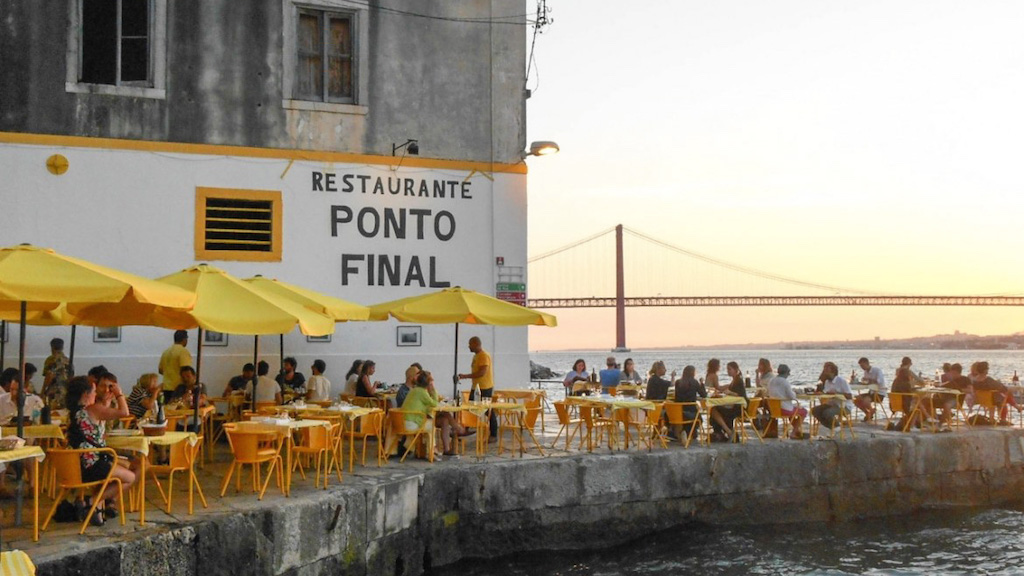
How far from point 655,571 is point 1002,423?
833cm

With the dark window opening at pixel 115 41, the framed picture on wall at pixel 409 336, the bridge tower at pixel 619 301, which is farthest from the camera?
the bridge tower at pixel 619 301

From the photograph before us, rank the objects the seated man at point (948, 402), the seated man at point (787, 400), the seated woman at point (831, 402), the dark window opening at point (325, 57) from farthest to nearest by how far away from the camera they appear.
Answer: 1. the dark window opening at point (325, 57)
2. the seated man at point (948, 402)
3. the seated woman at point (831, 402)
4. the seated man at point (787, 400)

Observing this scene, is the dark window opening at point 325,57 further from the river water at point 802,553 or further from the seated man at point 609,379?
the river water at point 802,553

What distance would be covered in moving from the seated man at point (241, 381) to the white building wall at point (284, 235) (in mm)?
739

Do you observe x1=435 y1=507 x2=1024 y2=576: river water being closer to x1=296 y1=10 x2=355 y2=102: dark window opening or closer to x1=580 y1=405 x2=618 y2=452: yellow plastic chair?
x1=580 y1=405 x2=618 y2=452: yellow plastic chair

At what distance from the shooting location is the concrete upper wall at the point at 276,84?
1359 cm

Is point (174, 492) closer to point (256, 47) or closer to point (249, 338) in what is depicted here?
point (249, 338)

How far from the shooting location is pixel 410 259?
49.6 ft

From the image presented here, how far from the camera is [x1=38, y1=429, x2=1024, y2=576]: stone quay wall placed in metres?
7.67

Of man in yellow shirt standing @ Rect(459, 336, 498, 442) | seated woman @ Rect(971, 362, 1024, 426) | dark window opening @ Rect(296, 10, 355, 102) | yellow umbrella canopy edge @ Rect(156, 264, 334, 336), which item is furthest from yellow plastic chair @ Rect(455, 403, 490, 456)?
seated woman @ Rect(971, 362, 1024, 426)

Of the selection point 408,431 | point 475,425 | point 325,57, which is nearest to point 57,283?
point 408,431

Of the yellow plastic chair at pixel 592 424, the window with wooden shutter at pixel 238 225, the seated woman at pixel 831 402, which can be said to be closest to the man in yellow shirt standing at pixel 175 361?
the window with wooden shutter at pixel 238 225

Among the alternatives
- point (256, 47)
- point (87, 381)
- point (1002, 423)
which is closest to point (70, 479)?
point (87, 381)

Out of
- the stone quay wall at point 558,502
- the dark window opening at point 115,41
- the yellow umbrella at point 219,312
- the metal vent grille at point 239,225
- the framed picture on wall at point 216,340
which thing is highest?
the dark window opening at point 115,41
